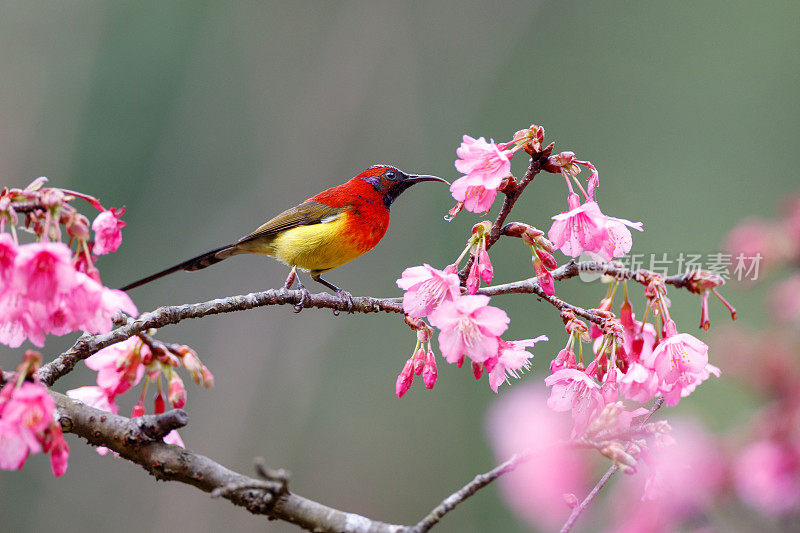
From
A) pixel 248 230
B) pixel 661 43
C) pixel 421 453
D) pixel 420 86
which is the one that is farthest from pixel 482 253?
pixel 661 43

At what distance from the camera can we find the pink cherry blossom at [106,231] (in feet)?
5.02

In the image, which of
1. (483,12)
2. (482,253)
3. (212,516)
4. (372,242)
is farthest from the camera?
(483,12)

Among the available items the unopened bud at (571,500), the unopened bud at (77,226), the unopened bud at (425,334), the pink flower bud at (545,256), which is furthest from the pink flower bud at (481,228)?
the unopened bud at (77,226)

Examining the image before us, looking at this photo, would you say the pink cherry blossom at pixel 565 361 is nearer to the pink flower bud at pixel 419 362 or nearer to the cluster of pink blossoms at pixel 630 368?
the cluster of pink blossoms at pixel 630 368

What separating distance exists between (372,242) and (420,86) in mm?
7236

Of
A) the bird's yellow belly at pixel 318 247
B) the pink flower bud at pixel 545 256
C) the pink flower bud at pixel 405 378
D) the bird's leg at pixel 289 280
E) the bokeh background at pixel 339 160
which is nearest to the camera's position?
the pink flower bud at pixel 545 256

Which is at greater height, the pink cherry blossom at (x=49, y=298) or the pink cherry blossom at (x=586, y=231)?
the pink cherry blossom at (x=586, y=231)

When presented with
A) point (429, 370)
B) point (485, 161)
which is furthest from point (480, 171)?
point (429, 370)

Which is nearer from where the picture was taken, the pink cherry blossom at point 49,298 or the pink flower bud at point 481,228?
the pink cherry blossom at point 49,298

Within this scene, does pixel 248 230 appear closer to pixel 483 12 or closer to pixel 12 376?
pixel 483 12

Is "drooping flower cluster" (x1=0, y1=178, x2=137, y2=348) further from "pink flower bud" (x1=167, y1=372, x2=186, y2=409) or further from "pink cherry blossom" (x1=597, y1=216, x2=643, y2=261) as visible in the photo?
"pink cherry blossom" (x1=597, y1=216, x2=643, y2=261)

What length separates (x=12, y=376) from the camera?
137cm

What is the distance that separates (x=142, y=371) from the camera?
186cm

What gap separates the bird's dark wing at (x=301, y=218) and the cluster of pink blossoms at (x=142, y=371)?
1.41 m
